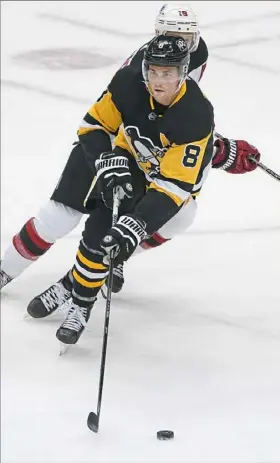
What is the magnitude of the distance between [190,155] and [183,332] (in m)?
0.51

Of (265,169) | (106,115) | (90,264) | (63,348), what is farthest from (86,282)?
(265,169)

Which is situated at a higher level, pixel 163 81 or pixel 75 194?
pixel 163 81

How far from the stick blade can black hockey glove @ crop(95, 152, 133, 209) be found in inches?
19.7

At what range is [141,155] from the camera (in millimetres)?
2398

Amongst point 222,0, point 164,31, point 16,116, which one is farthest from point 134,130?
point 222,0

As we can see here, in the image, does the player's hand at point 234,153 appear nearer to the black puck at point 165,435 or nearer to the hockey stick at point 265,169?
the hockey stick at point 265,169

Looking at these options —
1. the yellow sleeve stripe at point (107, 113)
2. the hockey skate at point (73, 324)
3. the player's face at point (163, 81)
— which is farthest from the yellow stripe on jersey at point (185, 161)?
the hockey skate at point (73, 324)

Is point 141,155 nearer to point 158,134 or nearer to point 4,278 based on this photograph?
point 158,134

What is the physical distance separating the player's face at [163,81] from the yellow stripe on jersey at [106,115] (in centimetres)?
20

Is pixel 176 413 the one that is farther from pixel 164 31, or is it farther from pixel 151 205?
pixel 164 31

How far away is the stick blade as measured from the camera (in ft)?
6.77

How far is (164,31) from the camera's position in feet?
8.13

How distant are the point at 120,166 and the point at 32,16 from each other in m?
2.79

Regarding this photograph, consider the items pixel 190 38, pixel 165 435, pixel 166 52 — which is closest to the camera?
pixel 165 435
